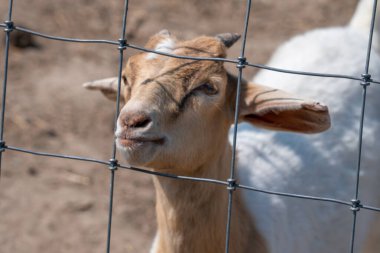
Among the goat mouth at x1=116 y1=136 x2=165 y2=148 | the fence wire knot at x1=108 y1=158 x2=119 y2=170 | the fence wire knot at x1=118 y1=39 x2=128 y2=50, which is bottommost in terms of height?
the fence wire knot at x1=108 y1=158 x2=119 y2=170

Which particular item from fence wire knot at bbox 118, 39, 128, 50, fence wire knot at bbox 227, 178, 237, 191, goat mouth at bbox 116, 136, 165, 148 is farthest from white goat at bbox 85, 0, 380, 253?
fence wire knot at bbox 227, 178, 237, 191

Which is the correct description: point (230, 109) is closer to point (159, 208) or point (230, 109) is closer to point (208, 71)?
point (208, 71)

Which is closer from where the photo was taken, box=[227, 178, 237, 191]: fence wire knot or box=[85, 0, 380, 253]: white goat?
box=[227, 178, 237, 191]: fence wire knot

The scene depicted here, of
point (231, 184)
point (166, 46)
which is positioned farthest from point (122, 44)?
point (231, 184)

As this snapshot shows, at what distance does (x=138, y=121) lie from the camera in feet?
9.48

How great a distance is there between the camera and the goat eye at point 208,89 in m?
3.27

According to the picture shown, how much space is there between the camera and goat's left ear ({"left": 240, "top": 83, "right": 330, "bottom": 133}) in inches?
124

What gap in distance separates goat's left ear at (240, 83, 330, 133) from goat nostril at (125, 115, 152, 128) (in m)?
0.65

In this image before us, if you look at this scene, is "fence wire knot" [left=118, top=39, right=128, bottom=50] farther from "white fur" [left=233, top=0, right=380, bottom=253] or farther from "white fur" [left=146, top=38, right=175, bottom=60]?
"white fur" [left=233, top=0, right=380, bottom=253]

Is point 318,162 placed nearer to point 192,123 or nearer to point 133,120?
point 192,123

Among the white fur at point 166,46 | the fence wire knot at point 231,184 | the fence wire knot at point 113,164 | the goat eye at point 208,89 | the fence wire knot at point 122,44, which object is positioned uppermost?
the white fur at point 166,46

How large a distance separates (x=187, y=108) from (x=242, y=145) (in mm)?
1229

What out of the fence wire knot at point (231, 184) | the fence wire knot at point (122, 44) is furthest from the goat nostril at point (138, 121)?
the fence wire knot at point (231, 184)

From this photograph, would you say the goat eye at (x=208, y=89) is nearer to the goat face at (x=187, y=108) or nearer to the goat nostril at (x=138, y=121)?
the goat face at (x=187, y=108)
